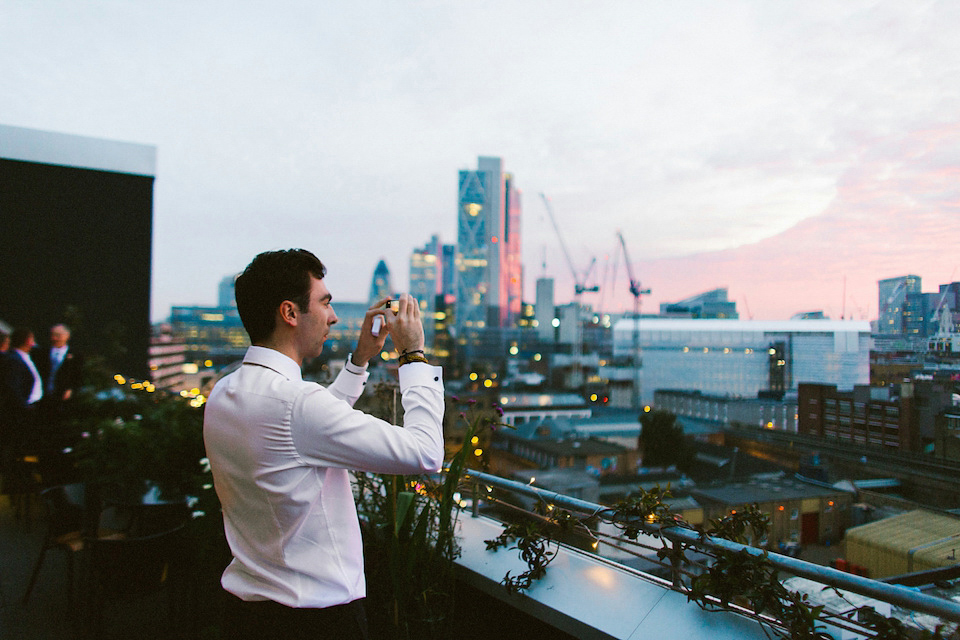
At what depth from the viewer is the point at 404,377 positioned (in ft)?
2.96

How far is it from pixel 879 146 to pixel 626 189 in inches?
877

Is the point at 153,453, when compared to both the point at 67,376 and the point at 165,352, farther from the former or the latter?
the point at 165,352

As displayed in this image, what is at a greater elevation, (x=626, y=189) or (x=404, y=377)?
(x=626, y=189)

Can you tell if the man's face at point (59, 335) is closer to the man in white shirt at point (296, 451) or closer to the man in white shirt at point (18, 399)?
the man in white shirt at point (18, 399)

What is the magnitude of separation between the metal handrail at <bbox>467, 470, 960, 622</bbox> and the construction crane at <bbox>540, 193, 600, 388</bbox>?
30991mm

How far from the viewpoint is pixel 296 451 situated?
81cm

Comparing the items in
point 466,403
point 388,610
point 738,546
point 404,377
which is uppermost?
point 404,377

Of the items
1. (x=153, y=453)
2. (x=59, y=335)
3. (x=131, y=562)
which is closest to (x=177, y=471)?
(x=153, y=453)

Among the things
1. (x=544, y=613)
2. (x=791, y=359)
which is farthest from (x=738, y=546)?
(x=791, y=359)

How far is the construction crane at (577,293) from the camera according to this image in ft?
114

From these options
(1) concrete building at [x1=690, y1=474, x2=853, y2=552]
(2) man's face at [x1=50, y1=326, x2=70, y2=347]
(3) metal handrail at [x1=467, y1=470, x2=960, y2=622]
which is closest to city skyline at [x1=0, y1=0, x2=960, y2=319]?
(1) concrete building at [x1=690, y1=474, x2=853, y2=552]

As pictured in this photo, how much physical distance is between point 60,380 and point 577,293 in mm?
49623

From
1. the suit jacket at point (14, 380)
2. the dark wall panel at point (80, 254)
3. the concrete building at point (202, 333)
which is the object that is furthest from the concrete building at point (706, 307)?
the concrete building at point (202, 333)

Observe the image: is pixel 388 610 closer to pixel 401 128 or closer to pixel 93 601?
pixel 93 601
